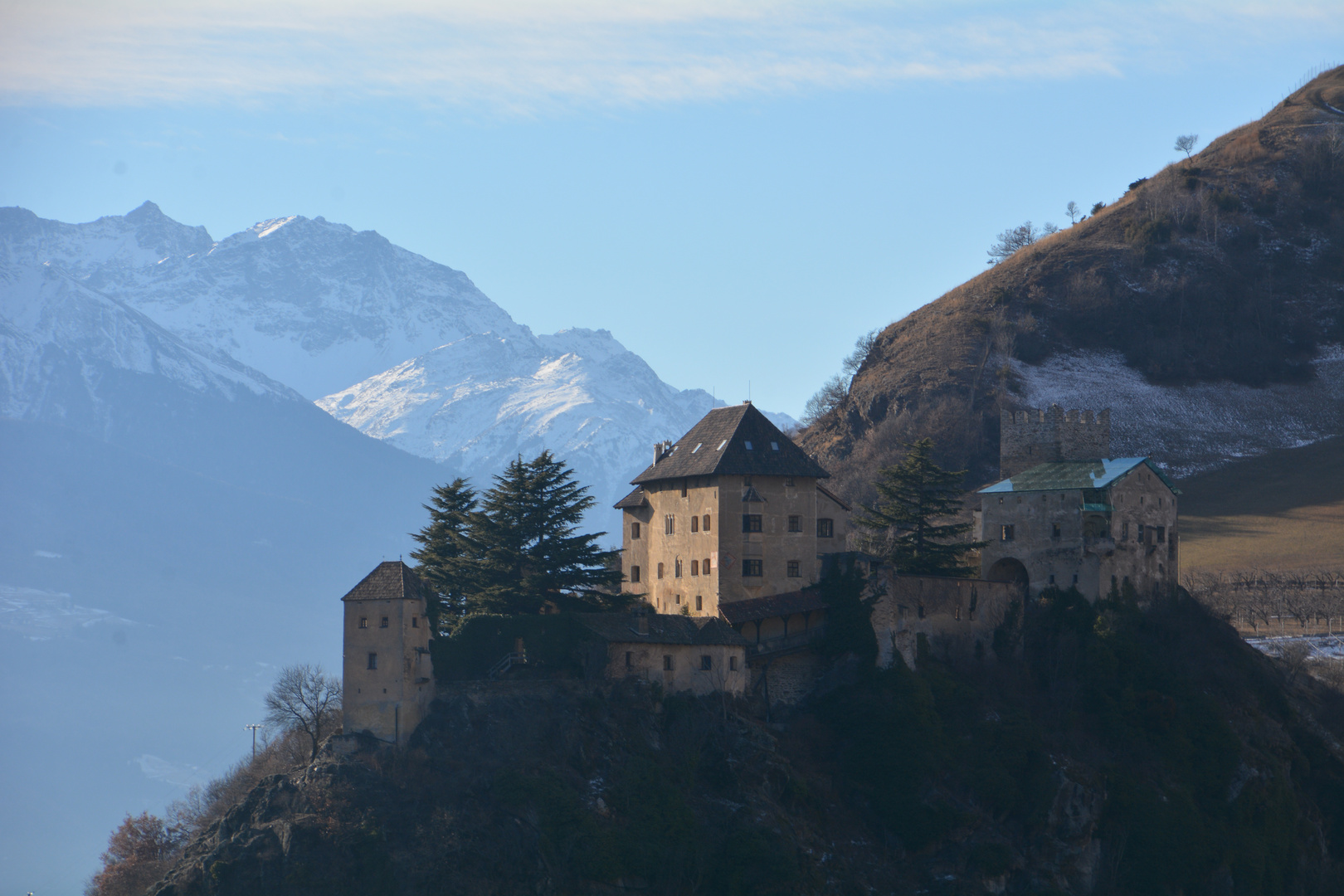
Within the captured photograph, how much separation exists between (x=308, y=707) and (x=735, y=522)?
24.2m

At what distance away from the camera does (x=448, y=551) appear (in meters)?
84.1

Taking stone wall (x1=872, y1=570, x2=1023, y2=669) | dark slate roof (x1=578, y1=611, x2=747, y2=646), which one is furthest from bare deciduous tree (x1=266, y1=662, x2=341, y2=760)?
stone wall (x1=872, y1=570, x2=1023, y2=669)

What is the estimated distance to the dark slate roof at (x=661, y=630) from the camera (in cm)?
7312

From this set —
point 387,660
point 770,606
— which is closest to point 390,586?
point 387,660

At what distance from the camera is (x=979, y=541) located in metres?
87.4

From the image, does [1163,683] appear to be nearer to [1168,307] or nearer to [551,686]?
[551,686]

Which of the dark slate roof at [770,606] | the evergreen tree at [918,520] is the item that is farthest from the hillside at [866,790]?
the evergreen tree at [918,520]

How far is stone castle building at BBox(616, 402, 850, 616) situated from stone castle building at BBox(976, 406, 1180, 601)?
400 inches

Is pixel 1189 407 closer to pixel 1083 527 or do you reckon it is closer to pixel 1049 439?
pixel 1049 439

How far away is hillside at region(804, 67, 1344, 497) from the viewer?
152 meters

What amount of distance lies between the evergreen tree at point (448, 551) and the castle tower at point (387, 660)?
4652 millimetres

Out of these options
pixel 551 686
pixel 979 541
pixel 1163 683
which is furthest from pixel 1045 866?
pixel 551 686

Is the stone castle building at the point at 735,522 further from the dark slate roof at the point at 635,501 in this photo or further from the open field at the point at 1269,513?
the open field at the point at 1269,513

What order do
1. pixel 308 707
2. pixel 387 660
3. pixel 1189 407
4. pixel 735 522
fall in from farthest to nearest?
1. pixel 1189 407
2. pixel 735 522
3. pixel 308 707
4. pixel 387 660
